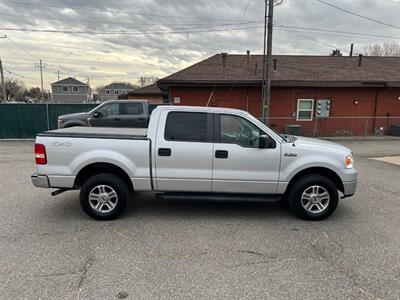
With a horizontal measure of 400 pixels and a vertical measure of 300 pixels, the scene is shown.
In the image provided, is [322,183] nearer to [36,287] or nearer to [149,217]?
[149,217]

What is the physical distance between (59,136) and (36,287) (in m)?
2.33

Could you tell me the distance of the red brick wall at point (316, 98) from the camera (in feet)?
56.3

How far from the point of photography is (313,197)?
4773mm

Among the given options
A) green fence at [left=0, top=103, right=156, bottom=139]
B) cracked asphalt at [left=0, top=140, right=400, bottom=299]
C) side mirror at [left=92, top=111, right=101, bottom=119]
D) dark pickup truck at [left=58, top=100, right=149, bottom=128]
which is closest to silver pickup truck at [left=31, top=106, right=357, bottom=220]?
cracked asphalt at [left=0, top=140, right=400, bottom=299]

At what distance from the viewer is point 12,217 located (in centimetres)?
480

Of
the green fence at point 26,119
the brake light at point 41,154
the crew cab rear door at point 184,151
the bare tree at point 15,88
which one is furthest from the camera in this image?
the bare tree at point 15,88

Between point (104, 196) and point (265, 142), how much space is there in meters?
2.66

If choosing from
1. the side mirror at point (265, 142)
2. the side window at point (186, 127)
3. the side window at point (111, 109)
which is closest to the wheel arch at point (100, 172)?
the side window at point (186, 127)

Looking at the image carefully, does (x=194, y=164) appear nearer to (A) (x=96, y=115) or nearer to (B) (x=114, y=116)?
(B) (x=114, y=116)

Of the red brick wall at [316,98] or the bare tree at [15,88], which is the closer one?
the red brick wall at [316,98]

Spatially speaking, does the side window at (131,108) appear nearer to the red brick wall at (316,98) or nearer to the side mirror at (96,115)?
the side mirror at (96,115)

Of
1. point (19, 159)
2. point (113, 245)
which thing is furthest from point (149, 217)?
point (19, 159)

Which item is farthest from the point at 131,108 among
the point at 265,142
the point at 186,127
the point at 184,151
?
the point at 265,142

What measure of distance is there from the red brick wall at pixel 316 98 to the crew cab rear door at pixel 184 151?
1251 cm
